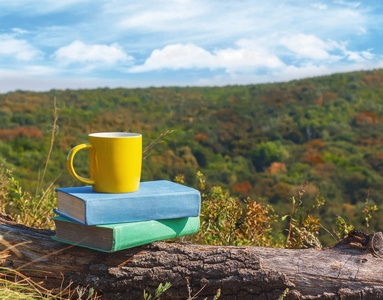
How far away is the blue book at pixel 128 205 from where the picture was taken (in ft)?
6.35

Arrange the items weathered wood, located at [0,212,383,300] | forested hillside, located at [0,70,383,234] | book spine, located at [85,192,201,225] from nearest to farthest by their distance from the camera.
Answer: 1. book spine, located at [85,192,201,225]
2. weathered wood, located at [0,212,383,300]
3. forested hillside, located at [0,70,383,234]

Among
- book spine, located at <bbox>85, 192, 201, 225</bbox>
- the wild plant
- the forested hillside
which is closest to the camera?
book spine, located at <bbox>85, 192, 201, 225</bbox>

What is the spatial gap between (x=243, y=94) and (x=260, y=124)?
7.55 meters

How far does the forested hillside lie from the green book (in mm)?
8617

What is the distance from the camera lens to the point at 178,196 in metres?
2.12

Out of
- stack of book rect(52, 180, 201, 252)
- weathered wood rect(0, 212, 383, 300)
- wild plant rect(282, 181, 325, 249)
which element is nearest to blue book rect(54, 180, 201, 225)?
stack of book rect(52, 180, 201, 252)

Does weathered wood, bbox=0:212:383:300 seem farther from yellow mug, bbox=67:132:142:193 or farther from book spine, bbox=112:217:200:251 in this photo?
yellow mug, bbox=67:132:142:193

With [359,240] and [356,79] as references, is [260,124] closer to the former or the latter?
[356,79]

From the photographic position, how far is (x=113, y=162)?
6.89 ft

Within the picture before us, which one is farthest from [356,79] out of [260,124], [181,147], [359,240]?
[359,240]

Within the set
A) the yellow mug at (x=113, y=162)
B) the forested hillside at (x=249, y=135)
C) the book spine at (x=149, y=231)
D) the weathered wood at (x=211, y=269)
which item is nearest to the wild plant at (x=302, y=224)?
the weathered wood at (x=211, y=269)

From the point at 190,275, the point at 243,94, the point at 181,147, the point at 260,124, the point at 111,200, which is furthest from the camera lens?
the point at 243,94

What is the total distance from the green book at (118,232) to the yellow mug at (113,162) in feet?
0.78

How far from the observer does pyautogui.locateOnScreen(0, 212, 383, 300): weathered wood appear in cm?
205
